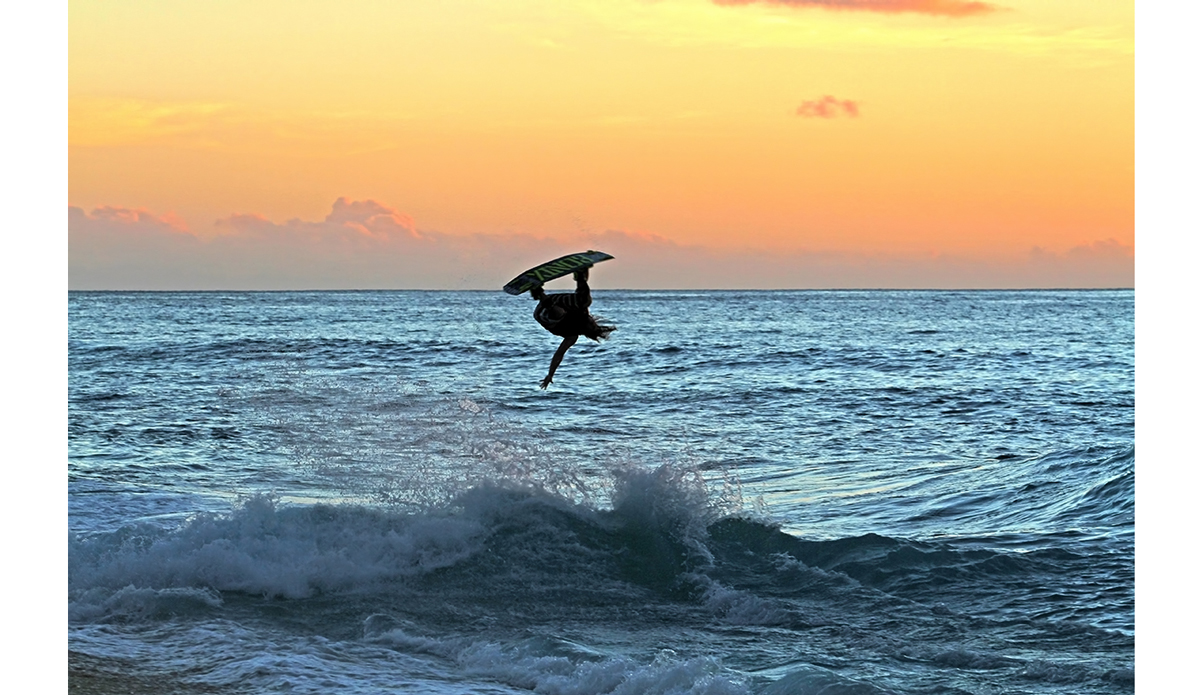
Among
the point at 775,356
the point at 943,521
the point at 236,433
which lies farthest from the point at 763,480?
the point at 775,356

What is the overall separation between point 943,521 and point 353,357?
34648 mm

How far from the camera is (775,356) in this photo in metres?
48.0

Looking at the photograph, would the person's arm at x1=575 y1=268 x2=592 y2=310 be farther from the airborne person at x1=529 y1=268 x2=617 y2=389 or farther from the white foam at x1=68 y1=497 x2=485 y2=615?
the white foam at x1=68 y1=497 x2=485 y2=615

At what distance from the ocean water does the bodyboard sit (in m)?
3.61

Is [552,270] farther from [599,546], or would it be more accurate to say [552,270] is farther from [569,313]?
[599,546]

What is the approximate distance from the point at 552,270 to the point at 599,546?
5602 mm

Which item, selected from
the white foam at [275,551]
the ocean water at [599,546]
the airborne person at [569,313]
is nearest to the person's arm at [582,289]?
the airborne person at [569,313]

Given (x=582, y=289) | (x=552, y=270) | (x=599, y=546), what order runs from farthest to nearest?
(x=599, y=546) → (x=582, y=289) → (x=552, y=270)

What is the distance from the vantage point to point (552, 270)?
10.4 meters

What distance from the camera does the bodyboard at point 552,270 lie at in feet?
33.8

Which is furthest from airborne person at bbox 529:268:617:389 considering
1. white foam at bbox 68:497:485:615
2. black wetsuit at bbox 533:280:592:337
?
white foam at bbox 68:497:485:615

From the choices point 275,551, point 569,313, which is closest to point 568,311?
point 569,313

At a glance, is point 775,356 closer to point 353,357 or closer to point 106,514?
point 353,357

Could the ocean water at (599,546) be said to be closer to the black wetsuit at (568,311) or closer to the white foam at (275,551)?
the white foam at (275,551)
